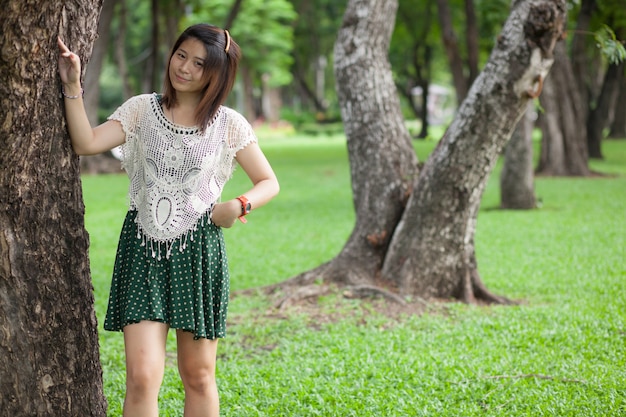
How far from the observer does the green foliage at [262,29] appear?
34.5 m

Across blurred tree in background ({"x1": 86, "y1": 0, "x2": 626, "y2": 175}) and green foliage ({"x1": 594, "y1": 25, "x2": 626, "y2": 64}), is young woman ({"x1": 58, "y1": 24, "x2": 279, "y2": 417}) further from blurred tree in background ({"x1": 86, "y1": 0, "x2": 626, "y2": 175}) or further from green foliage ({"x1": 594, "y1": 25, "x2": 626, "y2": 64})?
blurred tree in background ({"x1": 86, "y1": 0, "x2": 626, "y2": 175})

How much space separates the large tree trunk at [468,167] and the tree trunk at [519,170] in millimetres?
5857

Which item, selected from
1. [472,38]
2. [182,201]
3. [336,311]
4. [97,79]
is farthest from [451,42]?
[182,201]

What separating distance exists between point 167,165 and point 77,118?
0.38 m

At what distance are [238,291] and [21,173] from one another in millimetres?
4370

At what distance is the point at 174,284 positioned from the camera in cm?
322

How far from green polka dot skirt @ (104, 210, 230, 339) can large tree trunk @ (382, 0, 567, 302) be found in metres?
3.38

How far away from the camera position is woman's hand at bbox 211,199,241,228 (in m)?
3.18

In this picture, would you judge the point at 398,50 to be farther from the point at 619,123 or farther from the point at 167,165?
the point at 167,165

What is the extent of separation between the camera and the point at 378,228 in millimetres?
6934

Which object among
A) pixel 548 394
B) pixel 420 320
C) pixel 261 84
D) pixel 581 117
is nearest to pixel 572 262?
pixel 420 320

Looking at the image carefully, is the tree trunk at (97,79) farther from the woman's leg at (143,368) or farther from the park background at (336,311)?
the woman's leg at (143,368)

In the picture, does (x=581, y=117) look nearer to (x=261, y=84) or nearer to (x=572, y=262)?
(x=572, y=262)

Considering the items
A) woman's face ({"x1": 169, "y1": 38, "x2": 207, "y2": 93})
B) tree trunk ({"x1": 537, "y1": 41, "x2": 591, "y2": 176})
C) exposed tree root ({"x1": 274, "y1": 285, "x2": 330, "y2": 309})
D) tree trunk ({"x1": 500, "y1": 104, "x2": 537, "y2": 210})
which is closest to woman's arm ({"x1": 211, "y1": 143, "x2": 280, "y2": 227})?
woman's face ({"x1": 169, "y1": 38, "x2": 207, "y2": 93})
